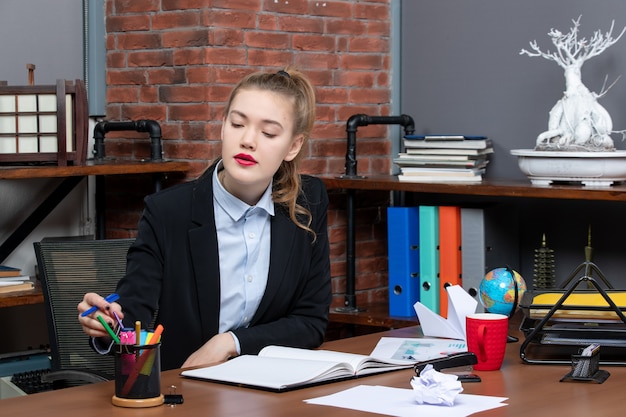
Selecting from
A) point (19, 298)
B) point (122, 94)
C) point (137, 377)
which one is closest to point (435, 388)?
point (137, 377)

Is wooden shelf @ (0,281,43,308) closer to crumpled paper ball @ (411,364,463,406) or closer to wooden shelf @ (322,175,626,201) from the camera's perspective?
wooden shelf @ (322,175,626,201)

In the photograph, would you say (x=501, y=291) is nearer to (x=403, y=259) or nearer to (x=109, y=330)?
(x=109, y=330)

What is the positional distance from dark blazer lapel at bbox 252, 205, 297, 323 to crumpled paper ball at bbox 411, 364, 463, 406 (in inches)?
29.7

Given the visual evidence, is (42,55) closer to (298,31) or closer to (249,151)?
(298,31)

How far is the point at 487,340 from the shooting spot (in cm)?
204

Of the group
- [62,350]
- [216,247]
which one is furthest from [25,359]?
[216,247]

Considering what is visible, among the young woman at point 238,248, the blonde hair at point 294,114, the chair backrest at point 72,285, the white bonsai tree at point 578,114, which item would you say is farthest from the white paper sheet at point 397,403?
the white bonsai tree at point 578,114

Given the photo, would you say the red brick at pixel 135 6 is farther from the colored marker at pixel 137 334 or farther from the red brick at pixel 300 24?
the colored marker at pixel 137 334

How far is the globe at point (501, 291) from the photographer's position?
2359 millimetres

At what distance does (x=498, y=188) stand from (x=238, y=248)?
1.08 m

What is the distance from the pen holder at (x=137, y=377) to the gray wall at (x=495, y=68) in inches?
84.4

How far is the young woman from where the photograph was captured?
2369mm

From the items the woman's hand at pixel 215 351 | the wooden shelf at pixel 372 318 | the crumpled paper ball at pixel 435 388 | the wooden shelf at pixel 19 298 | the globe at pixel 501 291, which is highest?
the globe at pixel 501 291

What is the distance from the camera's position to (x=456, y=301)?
233 cm
